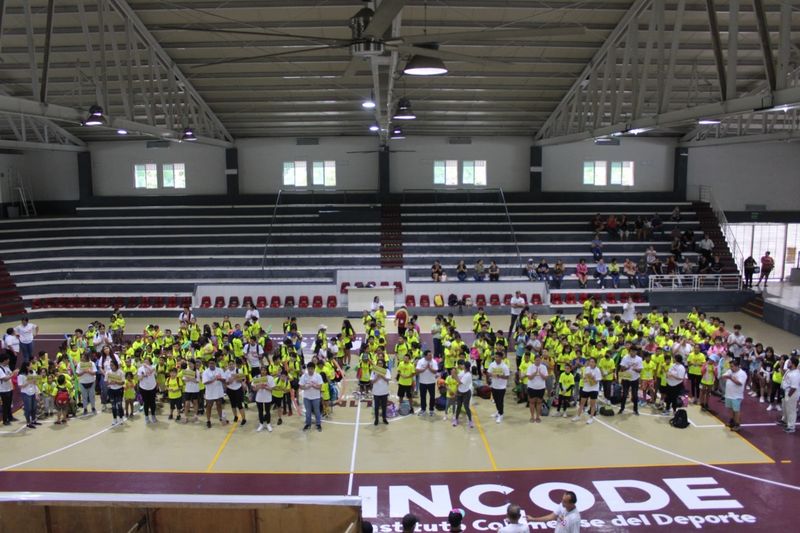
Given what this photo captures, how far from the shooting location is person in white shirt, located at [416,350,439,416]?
14109mm

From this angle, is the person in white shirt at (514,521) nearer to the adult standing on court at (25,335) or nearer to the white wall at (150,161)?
the adult standing on court at (25,335)

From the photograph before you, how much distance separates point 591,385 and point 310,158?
2505 centimetres

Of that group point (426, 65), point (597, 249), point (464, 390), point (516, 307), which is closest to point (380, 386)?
point (464, 390)

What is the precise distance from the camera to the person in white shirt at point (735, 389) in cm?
1327

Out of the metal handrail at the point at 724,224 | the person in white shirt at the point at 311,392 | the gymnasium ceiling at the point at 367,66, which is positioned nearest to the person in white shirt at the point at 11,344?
the gymnasium ceiling at the point at 367,66

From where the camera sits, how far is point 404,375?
1447 centimetres

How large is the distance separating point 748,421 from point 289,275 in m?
20.1

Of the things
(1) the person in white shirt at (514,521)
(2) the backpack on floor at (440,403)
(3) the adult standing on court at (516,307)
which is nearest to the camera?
(1) the person in white shirt at (514,521)

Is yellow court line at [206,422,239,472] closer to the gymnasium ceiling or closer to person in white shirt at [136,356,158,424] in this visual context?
person in white shirt at [136,356,158,424]

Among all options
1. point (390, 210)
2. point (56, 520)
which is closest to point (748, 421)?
point (56, 520)

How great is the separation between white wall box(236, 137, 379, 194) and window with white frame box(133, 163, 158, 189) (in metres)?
5.03

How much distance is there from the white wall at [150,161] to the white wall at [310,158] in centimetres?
152

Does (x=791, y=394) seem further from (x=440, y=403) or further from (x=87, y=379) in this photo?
(x=87, y=379)

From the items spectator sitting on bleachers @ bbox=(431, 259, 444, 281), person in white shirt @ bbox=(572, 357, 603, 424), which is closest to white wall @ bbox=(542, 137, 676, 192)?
spectator sitting on bleachers @ bbox=(431, 259, 444, 281)
